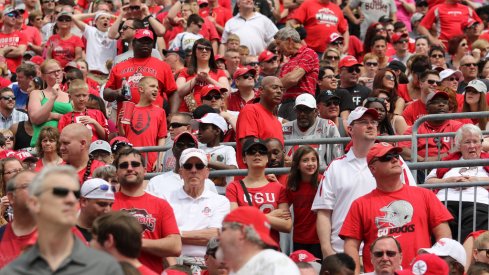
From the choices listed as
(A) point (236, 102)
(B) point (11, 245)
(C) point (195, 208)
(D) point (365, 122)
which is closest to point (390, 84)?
(A) point (236, 102)

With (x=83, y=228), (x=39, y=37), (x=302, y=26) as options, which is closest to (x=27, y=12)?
(x=39, y=37)

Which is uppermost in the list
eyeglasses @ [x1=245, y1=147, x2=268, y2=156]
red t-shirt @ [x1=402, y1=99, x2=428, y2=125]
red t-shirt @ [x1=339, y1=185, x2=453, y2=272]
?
eyeglasses @ [x1=245, y1=147, x2=268, y2=156]

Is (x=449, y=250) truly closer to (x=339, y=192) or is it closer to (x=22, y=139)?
(x=339, y=192)

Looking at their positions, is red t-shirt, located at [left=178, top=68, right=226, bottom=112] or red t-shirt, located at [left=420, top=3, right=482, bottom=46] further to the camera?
red t-shirt, located at [left=420, top=3, right=482, bottom=46]

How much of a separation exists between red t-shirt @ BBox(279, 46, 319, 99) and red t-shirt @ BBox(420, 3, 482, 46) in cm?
751

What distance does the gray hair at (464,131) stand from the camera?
46.2ft

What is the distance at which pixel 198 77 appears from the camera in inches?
677

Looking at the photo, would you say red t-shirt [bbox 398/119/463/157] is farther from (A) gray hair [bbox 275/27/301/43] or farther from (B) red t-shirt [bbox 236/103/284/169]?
(A) gray hair [bbox 275/27/301/43]

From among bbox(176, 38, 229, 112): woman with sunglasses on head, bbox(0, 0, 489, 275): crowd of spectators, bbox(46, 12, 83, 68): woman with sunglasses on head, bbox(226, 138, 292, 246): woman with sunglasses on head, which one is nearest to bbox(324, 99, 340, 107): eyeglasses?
bbox(0, 0, 489, 275): crowd of spectators

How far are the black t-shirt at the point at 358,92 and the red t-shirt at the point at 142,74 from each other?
6.55ft

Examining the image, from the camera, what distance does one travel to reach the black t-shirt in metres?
17.3

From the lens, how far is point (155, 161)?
15.1m

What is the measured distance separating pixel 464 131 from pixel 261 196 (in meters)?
2.45

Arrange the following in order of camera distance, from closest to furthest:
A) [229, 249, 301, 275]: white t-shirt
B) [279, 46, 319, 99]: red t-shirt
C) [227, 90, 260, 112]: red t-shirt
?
[229, 249, 301, 275]: white t-shirt
[279, 46, 319, 99]: red t-shirt
[227, 90, 260, 112]: red t-shirt
